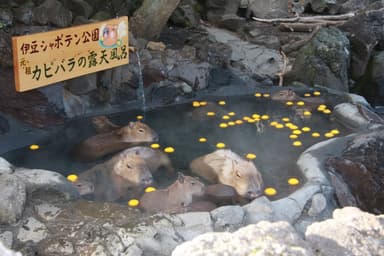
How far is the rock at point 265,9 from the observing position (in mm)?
13083

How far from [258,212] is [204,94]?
14.2 ft

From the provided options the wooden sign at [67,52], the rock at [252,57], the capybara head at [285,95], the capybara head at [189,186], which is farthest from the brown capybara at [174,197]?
the rock at [252,57]

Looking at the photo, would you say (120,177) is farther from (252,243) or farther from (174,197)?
(252,243)

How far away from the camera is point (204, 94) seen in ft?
28.5

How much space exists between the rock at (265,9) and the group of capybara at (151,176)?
7.45m

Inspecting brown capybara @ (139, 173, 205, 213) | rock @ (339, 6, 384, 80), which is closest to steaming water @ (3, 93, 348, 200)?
brown capybara @ (139, 173, 205, 213)

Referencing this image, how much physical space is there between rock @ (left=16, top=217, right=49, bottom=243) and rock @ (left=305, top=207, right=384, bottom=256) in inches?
107

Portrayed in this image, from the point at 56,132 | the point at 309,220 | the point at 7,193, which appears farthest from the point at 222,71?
the point at 7,193

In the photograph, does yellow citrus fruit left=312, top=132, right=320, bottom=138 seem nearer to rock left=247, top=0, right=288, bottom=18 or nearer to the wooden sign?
the wooden sign

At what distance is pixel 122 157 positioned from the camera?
5.83 metres

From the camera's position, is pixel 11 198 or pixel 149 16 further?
pixel 149 16

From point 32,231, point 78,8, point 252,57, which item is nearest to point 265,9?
point 252,57

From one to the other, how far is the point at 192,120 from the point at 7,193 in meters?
3.76

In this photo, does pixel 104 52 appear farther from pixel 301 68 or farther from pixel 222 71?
pixel 301 68
